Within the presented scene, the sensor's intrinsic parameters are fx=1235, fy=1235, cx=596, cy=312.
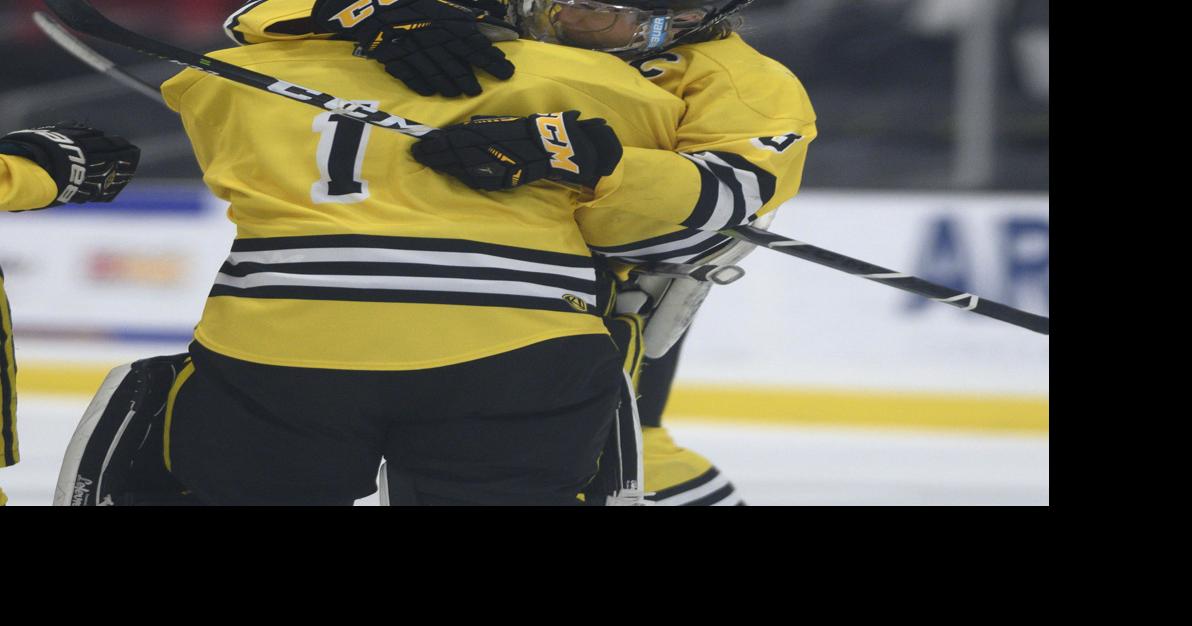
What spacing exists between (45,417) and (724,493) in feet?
4.95

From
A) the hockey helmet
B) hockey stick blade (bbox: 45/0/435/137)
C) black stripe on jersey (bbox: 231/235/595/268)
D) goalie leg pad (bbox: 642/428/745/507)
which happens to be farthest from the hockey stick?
goalie leg pad (bbox: 642/428/745/507)

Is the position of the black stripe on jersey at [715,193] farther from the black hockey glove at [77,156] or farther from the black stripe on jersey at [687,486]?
the black hockey glove at [77,156]

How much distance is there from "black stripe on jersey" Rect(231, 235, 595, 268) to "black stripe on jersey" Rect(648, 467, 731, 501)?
52cm

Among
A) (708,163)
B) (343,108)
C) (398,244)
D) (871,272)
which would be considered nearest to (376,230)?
(398,244)

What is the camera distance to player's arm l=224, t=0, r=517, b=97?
1253 mm

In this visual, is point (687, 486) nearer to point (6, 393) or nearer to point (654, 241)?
point (654, 241)

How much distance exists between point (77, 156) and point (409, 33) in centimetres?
40

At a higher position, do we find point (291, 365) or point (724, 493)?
point (291, 365)

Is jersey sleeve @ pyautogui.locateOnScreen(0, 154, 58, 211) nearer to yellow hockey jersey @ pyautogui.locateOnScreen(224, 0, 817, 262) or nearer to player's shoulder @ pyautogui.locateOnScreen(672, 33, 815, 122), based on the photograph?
yellow hockey jersey @ pyautogui.locateOnScreen(224, 0, 817, 262)

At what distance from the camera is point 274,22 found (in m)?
1.30

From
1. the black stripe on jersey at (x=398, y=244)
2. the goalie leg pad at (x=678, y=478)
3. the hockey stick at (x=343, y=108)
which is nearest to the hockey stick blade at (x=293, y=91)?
the hockey stick at (x=343, y=108)

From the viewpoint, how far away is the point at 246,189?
123 cm

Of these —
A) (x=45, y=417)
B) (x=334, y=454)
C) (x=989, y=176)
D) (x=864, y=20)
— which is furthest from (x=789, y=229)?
(x=334, y=454)
